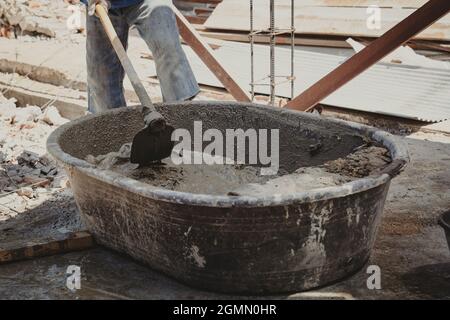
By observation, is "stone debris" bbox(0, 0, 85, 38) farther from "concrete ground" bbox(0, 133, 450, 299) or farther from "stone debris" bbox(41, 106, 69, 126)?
"concrete ground" bbox(0, 133, 450, 299)

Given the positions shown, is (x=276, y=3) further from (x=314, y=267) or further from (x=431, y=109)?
(x=314, y=267)

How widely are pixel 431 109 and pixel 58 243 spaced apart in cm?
356

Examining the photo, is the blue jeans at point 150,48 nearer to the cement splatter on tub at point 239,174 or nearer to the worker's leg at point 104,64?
the worker's leg at point 104,64

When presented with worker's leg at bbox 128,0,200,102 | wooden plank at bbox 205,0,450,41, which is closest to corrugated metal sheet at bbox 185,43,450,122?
wooden plank at bbox 205,0,450,41

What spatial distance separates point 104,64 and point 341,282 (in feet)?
7.63

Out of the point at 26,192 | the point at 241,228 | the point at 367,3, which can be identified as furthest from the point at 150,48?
the point at 367,3

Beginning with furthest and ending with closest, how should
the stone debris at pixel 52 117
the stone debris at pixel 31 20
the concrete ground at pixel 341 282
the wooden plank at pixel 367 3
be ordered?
the stone debris at pixel 31 20
the wooden plank at pixel 367 3
the stone debris at pixel 52 117
the concrete ground at pixel 341 282

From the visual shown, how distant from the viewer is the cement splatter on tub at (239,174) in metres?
3.23

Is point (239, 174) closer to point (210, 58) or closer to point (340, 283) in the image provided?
point (340, 283)

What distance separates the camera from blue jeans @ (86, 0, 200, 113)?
4.38 meters

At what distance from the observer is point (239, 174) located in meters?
4.30

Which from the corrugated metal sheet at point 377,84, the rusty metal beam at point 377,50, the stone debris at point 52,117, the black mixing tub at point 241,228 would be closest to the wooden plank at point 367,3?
the corrugated metal sheet at point 377,84

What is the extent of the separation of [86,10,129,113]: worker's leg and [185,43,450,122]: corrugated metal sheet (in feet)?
6.46

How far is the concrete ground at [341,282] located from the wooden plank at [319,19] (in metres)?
3.47
